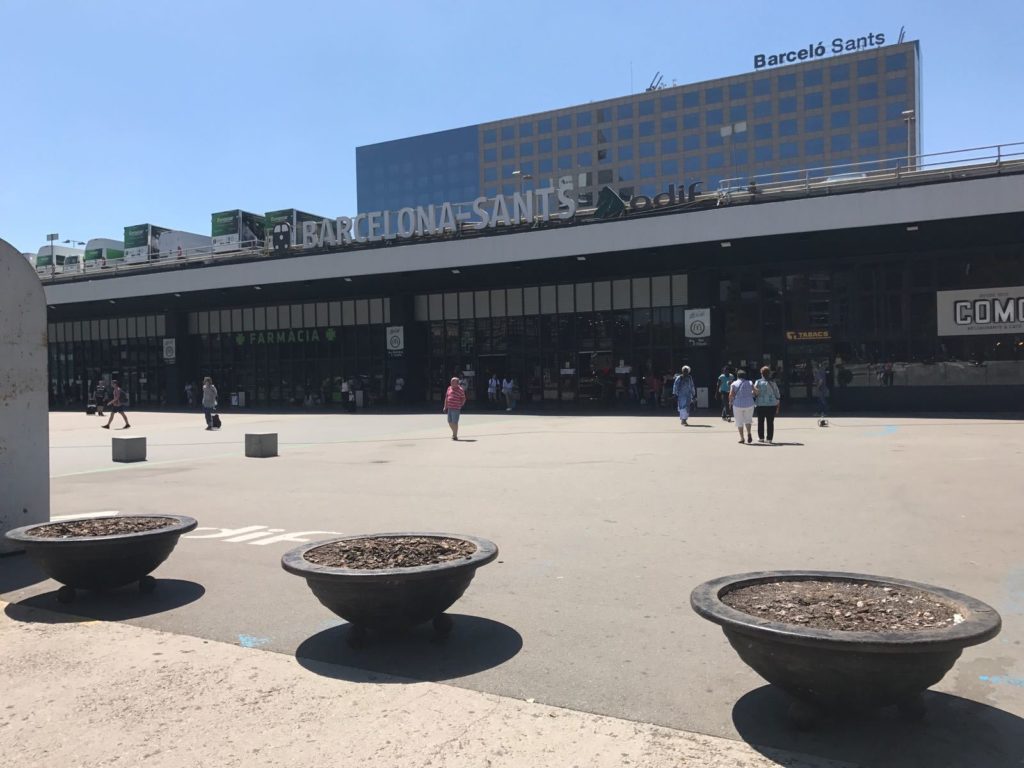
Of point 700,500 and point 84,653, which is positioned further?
point 700,500

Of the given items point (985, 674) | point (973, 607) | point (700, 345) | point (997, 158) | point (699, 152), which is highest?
point (699, 152)

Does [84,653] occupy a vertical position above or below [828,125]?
below

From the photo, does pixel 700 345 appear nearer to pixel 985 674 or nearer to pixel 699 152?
pixel 985 674

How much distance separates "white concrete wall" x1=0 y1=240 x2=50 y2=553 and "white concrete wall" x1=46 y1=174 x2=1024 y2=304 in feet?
74.3

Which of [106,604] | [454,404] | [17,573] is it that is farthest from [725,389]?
[106,604]

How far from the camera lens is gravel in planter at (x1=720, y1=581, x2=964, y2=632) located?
3.86 m

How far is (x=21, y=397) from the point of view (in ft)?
26.2

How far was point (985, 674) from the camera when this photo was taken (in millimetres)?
4523

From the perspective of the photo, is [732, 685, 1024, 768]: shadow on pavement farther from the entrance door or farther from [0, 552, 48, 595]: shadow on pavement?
the entrance door

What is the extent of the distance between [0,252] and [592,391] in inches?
1154

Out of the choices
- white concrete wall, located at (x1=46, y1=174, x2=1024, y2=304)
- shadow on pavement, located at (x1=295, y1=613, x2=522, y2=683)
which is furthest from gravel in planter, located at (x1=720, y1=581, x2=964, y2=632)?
white concrete wall, located at (x1=46, y1=174, x2=1024, y2=304)

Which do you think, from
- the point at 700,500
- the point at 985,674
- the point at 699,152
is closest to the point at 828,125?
the point at 699,152

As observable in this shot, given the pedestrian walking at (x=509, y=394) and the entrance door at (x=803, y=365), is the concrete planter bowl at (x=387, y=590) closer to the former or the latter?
the entrance door at (x=803, y=365)

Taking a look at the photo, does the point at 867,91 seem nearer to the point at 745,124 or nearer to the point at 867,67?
the point at 867,67
